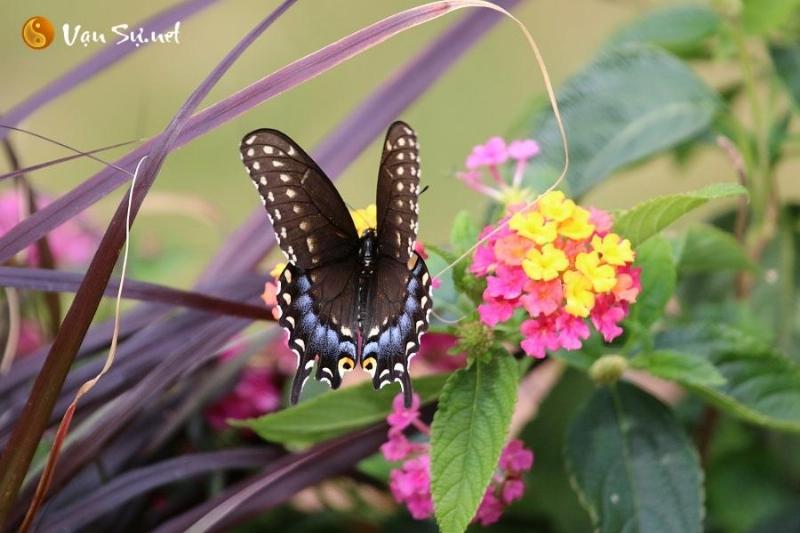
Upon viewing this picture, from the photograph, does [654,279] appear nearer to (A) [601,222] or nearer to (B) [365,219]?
(A) [601,222]

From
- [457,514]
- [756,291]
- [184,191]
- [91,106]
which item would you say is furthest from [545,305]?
[91,106]

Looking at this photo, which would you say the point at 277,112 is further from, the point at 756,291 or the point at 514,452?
the point at 514,452

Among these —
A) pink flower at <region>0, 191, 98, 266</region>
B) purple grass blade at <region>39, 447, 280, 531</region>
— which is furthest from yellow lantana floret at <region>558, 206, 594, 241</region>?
pink flower at <region>0, 191, 98, 266</region>

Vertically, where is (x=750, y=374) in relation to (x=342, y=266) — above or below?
below

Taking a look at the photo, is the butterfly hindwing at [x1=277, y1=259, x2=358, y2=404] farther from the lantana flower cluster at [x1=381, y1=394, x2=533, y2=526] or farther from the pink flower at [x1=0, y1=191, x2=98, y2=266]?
the pink flower at [x1=0, y1=191, x2=98, y2=266]

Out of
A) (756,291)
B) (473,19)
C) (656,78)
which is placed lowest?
(756,291)

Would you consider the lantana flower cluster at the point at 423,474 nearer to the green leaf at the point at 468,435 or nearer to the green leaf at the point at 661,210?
the green leaf at the point at 468,435

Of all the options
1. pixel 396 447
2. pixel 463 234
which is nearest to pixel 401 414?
pixel 396 447
